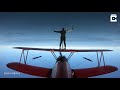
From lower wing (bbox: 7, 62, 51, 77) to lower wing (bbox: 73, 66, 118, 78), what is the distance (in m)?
0.50

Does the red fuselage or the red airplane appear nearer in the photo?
the red fuselage

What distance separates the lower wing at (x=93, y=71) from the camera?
5.53 meters

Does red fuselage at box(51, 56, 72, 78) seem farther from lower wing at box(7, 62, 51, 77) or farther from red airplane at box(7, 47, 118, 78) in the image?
lower wing at box(7, 62, 51, 77)

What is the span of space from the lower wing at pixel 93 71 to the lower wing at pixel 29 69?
19.7 inches

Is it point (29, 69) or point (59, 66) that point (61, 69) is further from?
point (29, 69)

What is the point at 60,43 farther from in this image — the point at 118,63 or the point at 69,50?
the point at 118,63

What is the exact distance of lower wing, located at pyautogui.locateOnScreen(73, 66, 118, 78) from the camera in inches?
218

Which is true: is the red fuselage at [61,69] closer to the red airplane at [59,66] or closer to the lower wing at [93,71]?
the red airplane at [59,66]

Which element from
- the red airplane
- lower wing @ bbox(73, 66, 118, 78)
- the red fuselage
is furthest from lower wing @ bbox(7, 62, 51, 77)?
lower wing @ bbox(73, 66, 118, 78)

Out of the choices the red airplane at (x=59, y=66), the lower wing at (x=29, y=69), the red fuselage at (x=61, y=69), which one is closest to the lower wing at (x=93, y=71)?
the red airplane at (x=59, y=66)

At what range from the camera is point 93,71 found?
5625mm

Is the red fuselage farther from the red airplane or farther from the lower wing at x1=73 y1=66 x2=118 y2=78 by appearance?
the lower wing at x1=73 y1=66 x2=118 y2=78
